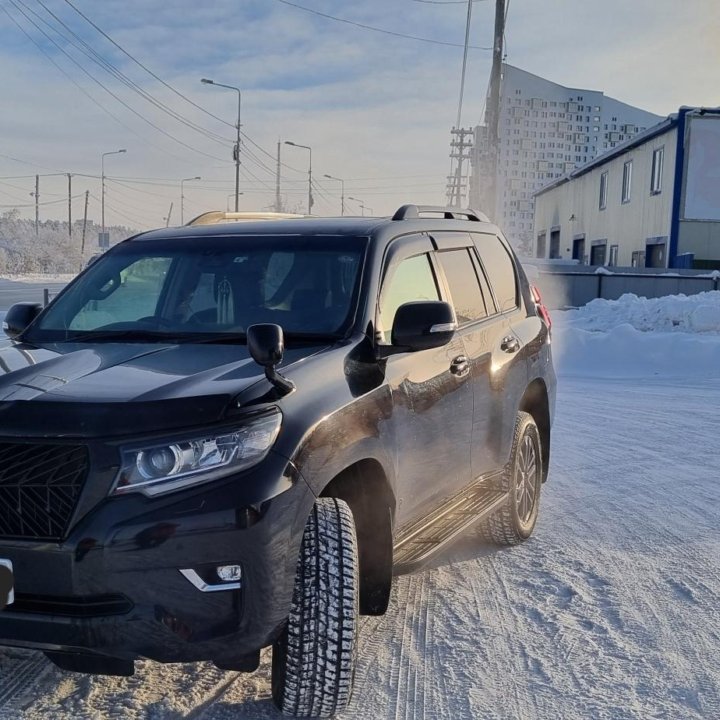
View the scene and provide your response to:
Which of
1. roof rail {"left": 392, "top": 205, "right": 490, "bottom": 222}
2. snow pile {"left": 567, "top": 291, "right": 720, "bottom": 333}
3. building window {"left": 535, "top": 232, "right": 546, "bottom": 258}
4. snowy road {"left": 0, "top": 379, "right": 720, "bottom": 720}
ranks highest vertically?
building window {"left": 535, "top": 232, "right": 546, "bottom": 258}

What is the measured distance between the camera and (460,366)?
4.27m

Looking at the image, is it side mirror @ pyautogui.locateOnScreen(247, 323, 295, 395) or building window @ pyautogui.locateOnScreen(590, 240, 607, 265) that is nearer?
side mirror @ pyautogui.locateOnScreen(247, 323, 295, 395)

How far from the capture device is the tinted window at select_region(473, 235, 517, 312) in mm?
5262

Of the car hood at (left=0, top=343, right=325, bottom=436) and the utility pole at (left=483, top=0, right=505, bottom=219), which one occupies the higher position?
the utility pole at (left=483, top=0, right=505, bottom=219)

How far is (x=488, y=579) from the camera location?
4.61 m

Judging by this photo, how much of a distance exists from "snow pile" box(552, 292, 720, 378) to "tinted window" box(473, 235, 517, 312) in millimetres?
7813

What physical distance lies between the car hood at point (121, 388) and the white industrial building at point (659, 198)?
2739 centimetres

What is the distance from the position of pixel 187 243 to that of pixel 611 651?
9.24 ft

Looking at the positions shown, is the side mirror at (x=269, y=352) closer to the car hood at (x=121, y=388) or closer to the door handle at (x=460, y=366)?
the car hood at (x=121, y=388)

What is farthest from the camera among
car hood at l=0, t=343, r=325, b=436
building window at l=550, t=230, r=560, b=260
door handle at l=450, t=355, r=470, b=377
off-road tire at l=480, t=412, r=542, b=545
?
building window at l=550, t=230, r=560, b=260

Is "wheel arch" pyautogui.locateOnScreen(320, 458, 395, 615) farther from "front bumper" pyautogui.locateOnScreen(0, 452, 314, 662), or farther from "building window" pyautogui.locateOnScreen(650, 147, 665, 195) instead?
"building window" pyautogui.locateOnScreen(650, 147, 665, 195)

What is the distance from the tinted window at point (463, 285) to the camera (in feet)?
15.1

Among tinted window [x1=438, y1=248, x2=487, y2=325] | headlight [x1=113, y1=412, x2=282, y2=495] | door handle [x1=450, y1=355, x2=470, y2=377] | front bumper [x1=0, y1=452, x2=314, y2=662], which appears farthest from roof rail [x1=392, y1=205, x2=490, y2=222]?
front bumper [x1=0, y1=452, x2=314, y2=662]

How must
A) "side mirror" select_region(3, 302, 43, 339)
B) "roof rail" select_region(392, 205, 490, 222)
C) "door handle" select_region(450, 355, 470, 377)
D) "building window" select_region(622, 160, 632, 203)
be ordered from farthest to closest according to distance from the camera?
"building window" select_region(622, 160, 632, 203)
"roof rail" select_region(392, 205, 490, 222)
"side mirror" select_region(3, 302, 43, 339)
"door handle" select_region(450, 355, 470, 377)
